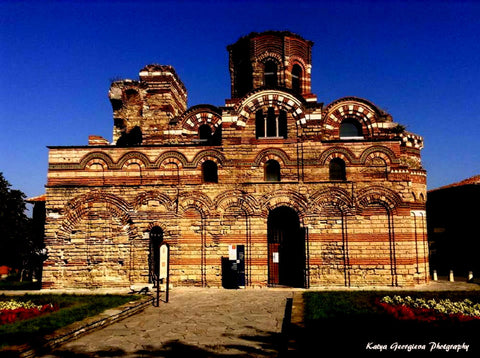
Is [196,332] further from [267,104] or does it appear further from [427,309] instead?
[267,104]

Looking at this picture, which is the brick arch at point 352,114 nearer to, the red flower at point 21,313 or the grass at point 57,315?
the grass at point 57,315

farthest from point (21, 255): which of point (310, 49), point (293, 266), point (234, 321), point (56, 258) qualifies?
point (310, 49)

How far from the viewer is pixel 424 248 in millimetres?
17484

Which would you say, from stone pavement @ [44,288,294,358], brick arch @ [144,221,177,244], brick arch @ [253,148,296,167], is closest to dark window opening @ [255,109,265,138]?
brick arch @ [253,148,296,167]

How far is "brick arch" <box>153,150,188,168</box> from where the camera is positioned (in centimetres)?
1673

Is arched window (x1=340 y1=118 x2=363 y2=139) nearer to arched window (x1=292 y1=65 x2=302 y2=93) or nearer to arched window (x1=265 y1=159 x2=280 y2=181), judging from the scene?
arched window (x1=292 y1=65 x2=302 y2=93)

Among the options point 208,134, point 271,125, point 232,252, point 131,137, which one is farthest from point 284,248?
point 131,137

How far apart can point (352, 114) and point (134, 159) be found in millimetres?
10289

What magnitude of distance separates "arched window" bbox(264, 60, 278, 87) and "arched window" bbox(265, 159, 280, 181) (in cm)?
570

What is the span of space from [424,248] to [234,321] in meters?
11.5

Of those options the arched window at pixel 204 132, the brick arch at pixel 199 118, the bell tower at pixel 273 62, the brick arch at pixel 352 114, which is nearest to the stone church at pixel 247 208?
the brick arch at pixel 352 114

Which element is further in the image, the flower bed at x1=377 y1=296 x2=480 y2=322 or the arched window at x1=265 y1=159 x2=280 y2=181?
the arched window at x1=265 y1=159 x2=280 y2=181

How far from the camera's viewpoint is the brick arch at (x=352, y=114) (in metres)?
18.5

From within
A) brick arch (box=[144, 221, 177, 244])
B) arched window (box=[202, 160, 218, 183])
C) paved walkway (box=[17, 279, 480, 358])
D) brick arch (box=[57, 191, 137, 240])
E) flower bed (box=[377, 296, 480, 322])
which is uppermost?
arched window (box=[202, 160, 218, 183])
